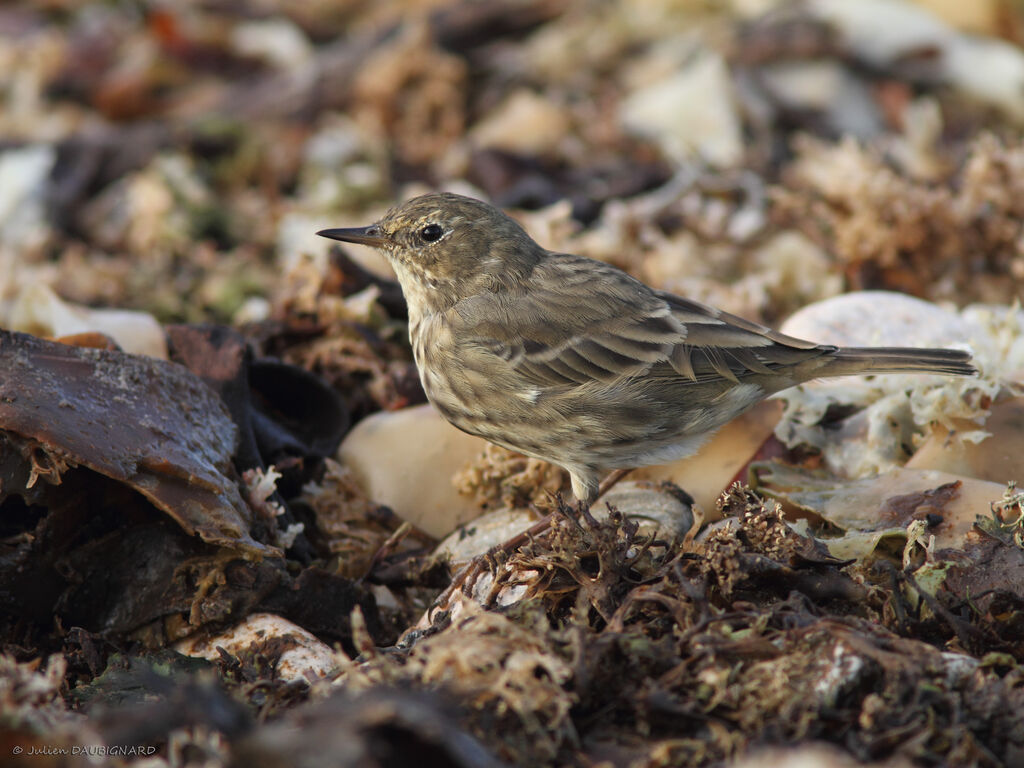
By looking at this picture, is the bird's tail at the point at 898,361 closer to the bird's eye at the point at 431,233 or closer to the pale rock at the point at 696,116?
the bird's eye at the point at 431,233

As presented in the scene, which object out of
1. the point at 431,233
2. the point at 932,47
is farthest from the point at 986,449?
the point at 932,47

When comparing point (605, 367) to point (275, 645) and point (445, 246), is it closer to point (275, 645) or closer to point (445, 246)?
point (445, 246)

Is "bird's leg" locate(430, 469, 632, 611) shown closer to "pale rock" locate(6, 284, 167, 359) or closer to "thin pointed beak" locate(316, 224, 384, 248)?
"thin pointed beak" locate(316, 224, 384, 248)

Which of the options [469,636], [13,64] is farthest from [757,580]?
[13,64]

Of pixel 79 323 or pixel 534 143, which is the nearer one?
pixel 79 323

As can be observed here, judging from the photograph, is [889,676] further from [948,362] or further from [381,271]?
[381,271]

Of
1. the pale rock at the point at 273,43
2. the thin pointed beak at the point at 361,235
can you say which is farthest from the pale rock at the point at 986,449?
the pale rock at the point at 273,43
